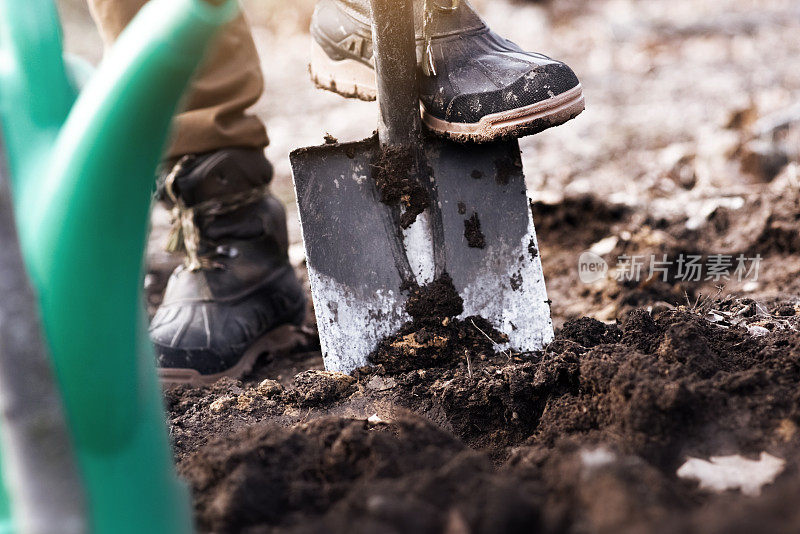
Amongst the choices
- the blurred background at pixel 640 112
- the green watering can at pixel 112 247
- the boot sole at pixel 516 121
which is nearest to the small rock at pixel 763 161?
the blurred background at pixel 640 112

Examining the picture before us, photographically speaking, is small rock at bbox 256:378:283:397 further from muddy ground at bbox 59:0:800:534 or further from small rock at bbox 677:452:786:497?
small rock at bbox 677:452:786:497

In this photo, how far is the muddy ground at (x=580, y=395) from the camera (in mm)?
938

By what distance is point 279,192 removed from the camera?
154 inches

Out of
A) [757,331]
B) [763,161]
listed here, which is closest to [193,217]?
[757,331]

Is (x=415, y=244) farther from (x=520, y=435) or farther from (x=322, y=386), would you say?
(x=520, y=435)

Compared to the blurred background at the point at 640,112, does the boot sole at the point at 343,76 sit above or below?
above

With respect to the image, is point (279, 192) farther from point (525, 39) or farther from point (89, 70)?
point (525, 39)

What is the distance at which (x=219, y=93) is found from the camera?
2.21m

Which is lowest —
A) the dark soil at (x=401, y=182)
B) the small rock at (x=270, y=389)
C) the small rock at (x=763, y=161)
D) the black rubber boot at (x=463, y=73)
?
the small rock at (x=763, y=161)

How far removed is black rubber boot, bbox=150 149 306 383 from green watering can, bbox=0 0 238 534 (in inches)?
47.2

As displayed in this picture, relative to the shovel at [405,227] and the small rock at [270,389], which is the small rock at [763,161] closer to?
the shovel at [405,227]

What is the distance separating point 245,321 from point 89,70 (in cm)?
113

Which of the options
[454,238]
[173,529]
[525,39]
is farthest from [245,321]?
[525,39]

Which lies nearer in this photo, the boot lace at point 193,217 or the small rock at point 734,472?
the small rock at point 734,472
